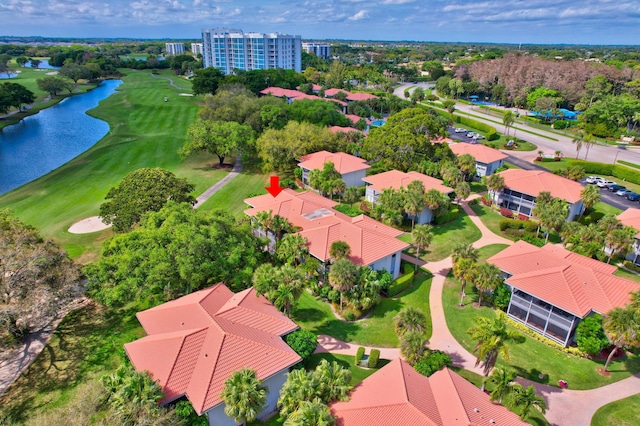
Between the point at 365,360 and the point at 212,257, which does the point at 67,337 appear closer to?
the point at 212,257

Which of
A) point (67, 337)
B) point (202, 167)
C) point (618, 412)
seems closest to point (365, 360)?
point (618, 412)

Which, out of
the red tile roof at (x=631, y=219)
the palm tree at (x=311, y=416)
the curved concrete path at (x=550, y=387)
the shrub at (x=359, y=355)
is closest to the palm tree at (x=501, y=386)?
the curved concrete path at (x=550, y=387)

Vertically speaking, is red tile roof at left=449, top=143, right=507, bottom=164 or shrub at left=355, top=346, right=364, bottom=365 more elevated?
red tile roof at left=449, top=143, right=507, bottom=164

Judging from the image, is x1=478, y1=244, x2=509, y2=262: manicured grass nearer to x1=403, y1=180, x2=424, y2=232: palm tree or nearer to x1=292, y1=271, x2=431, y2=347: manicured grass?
x1=403, y1=180, x2=424, y2=232: palm tree

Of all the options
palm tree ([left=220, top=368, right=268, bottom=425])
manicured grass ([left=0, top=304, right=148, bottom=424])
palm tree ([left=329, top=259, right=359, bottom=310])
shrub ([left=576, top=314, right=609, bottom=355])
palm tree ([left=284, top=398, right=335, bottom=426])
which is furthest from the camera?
palm tree ([left=329, top=259, right=359, bottom=310])

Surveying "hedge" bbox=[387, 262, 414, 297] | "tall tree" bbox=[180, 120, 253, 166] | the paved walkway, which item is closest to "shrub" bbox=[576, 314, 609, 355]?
"hedge" bbox=[387, 262, 414, 297]

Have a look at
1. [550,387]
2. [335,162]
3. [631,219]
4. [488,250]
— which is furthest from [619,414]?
[335,162]

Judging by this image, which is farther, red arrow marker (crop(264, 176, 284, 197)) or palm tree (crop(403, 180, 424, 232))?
red arrow marker (crop(264, 176, 284, 197))
